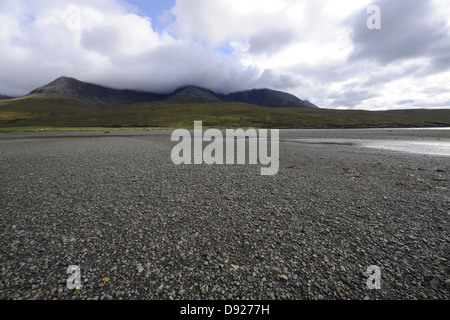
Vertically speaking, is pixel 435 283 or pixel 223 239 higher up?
pixel 223 239

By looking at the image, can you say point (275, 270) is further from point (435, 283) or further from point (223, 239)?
point (435, 283)

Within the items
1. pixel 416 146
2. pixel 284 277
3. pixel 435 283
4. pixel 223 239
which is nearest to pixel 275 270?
pixel 284 277

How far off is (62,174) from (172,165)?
22.5 ft

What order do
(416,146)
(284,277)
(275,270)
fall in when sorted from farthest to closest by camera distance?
(416,146), (275,270), (284,277)

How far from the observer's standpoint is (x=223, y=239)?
570cm

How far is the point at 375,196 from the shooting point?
886 cm

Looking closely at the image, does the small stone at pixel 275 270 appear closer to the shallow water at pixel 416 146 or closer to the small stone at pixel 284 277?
the small stone at pixel 284 277

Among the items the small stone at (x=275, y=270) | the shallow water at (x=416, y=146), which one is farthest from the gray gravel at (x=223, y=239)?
the shallow water at (x=416, y=146)

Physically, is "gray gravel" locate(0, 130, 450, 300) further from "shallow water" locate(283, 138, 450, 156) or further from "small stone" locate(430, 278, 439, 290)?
"shallow water" locate(283, 138, 450, 156)

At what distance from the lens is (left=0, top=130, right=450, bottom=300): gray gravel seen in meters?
4.12

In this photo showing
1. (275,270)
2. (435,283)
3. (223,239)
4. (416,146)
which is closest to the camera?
(435,283)

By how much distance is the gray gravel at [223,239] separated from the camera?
412 cm

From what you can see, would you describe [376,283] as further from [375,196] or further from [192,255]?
[375,196]
